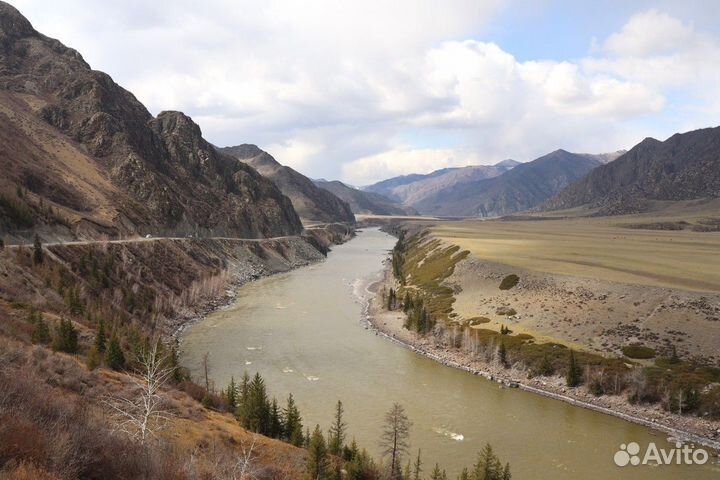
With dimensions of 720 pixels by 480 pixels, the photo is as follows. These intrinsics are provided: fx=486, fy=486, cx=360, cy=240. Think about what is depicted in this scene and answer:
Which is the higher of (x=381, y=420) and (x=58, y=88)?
(x=58, y=88)

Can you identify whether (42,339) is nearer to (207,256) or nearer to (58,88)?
(207,256)

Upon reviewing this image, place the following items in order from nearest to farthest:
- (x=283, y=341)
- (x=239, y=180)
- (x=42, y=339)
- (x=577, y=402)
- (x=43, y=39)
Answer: (x=42, y=339), (x=577, y=402), (x=283, y=341), (x=43, y=39), (x=239, y=180)

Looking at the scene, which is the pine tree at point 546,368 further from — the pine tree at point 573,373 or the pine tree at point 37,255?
the pine tree at point 37,255

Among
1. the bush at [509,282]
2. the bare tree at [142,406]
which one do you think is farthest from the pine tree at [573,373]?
the bare tree at [142,406]

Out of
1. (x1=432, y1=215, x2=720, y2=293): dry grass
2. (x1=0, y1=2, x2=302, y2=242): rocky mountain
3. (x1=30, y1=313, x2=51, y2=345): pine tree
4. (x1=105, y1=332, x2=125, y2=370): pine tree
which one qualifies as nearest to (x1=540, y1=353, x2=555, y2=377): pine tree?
(x1=432, y1=215, x2=720, y2=293): dry grass

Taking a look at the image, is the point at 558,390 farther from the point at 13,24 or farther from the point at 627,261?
the point at 13,24

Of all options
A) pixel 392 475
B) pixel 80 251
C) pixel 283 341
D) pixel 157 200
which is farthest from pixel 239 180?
pixel 392 475

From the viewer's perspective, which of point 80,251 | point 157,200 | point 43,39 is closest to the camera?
point 80,251

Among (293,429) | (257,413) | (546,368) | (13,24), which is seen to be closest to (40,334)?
(257,413)
